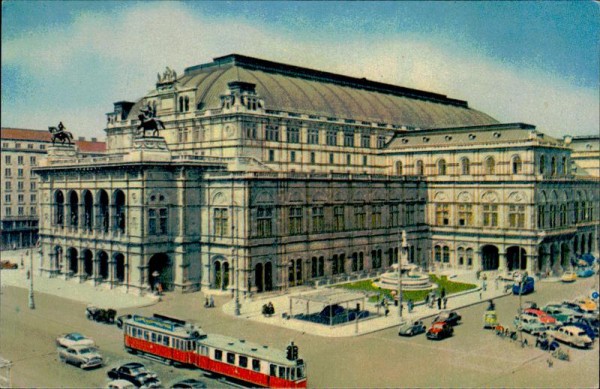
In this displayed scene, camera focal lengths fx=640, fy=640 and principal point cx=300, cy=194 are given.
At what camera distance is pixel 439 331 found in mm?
43844

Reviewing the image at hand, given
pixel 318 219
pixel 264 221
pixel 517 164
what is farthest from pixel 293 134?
pixel 517 164

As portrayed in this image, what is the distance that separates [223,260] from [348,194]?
16.4 m

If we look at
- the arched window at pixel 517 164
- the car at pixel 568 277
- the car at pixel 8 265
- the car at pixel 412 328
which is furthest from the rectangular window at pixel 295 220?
the car at pixel 8 265

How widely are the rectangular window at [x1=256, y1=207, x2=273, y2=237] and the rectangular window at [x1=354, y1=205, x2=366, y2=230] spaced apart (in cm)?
1286

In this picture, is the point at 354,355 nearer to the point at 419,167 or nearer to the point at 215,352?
the point at 215,352

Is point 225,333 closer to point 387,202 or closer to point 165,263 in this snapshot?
point 165,263

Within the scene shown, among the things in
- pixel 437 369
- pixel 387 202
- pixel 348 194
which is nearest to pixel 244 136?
pixel 348 194

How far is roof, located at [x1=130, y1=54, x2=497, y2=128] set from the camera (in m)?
77.9

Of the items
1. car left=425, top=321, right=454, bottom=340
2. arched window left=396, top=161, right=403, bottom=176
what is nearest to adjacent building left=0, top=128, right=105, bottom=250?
arched window left=396, top=161, right=403, bottom=176

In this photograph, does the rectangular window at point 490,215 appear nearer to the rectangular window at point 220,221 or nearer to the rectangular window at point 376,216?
the rectangular window at point 376,216

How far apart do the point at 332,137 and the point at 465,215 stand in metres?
19.6

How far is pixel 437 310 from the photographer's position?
53.8 metres

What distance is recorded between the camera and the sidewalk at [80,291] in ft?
189

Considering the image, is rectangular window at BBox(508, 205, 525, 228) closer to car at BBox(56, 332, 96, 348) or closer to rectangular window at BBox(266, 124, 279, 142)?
rectangular window at BBox(266, 124, 279, 142)
